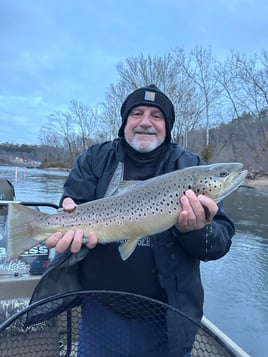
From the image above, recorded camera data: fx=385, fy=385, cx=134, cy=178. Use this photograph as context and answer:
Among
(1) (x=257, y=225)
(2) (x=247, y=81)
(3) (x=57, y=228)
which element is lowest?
(1) (x=257, y=225)

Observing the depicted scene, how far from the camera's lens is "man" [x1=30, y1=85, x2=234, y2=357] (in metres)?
2.10

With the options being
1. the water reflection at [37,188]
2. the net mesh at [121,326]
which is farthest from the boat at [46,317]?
the water reflection at [37,188]

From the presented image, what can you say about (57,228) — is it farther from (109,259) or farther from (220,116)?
(220,116)

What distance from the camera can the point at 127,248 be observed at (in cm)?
Answer: 213

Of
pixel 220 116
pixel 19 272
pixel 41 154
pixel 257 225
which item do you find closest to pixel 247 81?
pixel 220 116

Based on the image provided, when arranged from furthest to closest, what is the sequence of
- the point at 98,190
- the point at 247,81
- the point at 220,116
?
the point at 220,116 → the point at 247,81 → the point at 98,190

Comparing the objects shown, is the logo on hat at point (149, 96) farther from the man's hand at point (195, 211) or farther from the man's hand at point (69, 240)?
the man's hand at point (69, 240)

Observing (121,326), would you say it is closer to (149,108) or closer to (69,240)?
(69,240)

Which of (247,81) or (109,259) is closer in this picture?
(109,259)

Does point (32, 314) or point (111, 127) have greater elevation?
point (111, 127)

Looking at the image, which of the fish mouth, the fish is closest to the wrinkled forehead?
the fish

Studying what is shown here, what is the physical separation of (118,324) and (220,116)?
44.2 meters

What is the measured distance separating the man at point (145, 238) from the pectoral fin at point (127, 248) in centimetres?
12

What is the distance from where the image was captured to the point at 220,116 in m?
44.6
